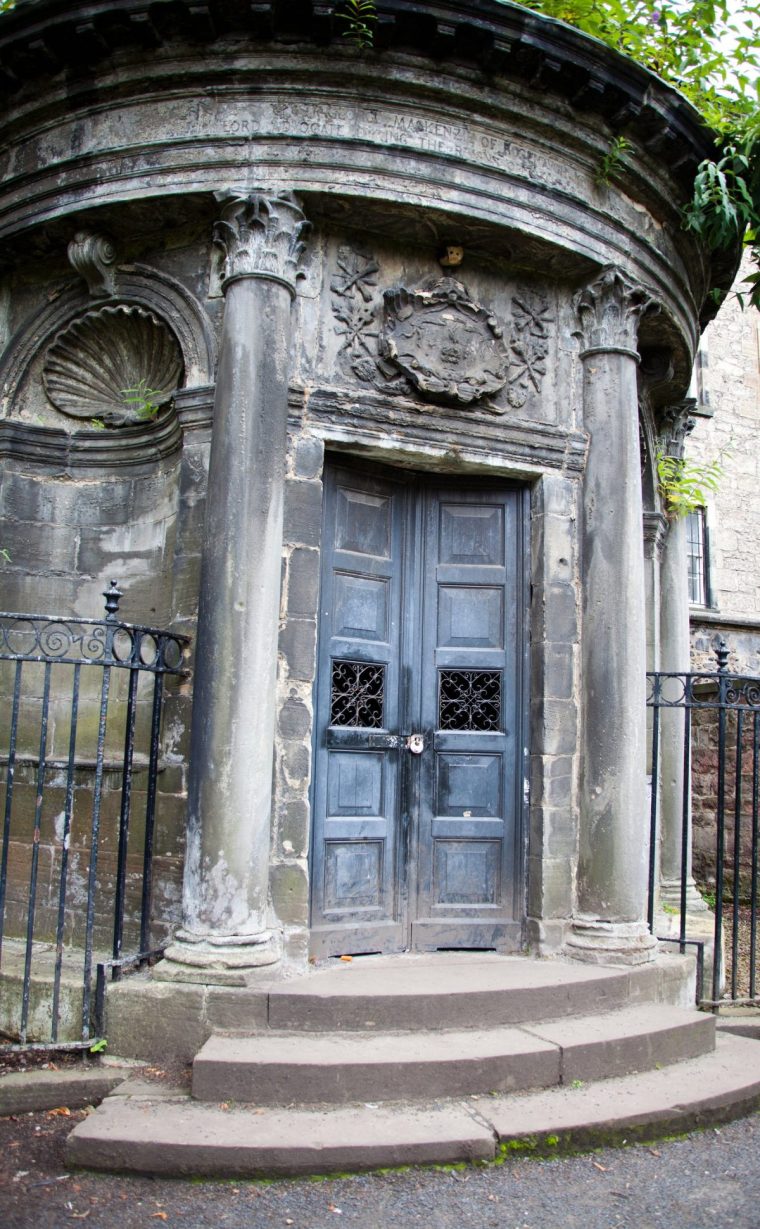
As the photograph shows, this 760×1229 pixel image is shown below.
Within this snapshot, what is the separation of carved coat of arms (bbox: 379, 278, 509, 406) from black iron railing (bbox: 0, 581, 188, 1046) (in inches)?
82.1

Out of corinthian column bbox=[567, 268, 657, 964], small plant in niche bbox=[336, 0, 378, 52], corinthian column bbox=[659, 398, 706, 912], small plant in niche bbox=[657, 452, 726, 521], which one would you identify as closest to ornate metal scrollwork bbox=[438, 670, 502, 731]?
corinthian column bbox=[567, 268, 657, 964]

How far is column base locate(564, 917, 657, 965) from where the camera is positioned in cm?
517

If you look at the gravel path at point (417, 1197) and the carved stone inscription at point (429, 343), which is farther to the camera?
the carved stone inscription at point (429, 343)

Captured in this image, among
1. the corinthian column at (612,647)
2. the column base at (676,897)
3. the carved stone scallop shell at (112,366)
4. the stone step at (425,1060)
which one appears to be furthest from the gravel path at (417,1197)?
the carved stone scallop shell at (112,366)

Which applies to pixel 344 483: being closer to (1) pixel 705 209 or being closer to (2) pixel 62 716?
(2) pixel 62 716

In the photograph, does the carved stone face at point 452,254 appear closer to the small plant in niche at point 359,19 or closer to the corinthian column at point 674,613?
the small plant in niche at point 359,19

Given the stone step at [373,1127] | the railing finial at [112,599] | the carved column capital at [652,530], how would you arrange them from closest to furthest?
the stone step at [373,1127], the railing finial at [112,599], the carved column capital at [652,530]

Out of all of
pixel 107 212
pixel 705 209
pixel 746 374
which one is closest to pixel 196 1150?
pixel 107 212

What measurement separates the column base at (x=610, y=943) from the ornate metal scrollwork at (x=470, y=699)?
1.26m

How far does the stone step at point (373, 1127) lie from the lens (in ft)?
11.5

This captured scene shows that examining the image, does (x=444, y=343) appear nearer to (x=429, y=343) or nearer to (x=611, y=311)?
(x=429, y=343)

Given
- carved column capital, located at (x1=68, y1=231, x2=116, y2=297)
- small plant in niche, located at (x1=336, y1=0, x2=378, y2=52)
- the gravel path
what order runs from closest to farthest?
the gravel path
small plant in niche, located at (x1=336, y1=0, x2=378, y2=52)
carved column capital, located at (x1=68, y1=231, x2=116, y2=297)

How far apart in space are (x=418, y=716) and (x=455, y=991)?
1.64 meters

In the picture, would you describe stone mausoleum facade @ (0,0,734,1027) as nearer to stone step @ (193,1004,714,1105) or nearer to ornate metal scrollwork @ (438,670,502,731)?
ornate metal scrollwork @ (438,670,502,731)
